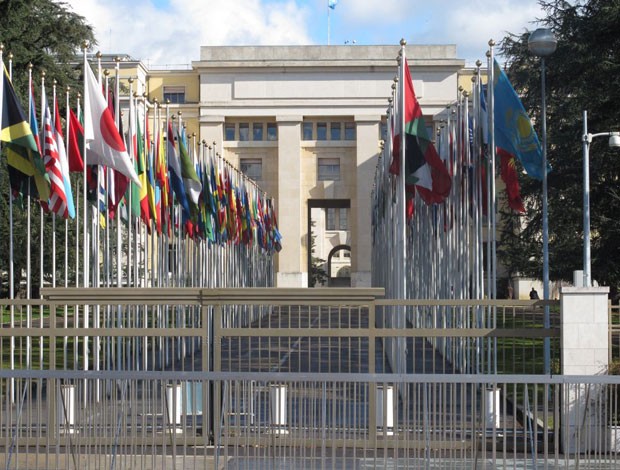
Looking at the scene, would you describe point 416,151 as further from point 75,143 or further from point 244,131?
point 244,131

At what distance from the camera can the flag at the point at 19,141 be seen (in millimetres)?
19688

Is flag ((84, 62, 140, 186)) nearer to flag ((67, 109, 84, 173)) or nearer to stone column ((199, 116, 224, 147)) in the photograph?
flag ((67, 109, 84, 173))

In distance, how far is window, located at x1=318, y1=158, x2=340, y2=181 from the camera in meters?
91.3

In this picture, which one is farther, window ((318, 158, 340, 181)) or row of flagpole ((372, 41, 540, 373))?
window ((318, 158, 340, 181))

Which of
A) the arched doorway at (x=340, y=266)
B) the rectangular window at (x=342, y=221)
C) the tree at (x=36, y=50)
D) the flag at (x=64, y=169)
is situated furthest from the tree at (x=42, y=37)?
the arched doorway at (x=340, y=266)

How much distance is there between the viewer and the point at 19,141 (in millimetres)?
19766

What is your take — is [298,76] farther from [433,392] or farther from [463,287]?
[433,392]

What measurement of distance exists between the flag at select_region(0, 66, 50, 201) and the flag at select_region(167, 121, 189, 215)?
24.1ft

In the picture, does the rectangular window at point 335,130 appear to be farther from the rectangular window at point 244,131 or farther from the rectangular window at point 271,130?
the rectangular window at point 244,131

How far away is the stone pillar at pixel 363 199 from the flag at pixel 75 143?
209ft

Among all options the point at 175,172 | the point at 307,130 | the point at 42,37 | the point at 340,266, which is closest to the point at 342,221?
the point at 340,266

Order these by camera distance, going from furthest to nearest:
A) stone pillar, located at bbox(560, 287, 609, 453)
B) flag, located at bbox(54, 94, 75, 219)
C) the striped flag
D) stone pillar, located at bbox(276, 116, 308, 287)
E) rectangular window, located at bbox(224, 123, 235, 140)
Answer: rectangular window, located at bbox(224, 123, 235, 140) → stone pillar, located at bbox(276, 116, 308, 287) → flag, located at bbox(54, 94, 75, 219) → the striped flag → stone pillar, located at bbox(560, 287, 609, 453)

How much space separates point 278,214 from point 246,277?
112ft

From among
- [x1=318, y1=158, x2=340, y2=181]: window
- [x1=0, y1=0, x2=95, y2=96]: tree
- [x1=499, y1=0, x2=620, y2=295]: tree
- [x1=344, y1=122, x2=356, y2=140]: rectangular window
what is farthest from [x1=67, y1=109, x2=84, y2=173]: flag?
[x1=344, y1=122, x2=356, y2=140]: rectangular window
